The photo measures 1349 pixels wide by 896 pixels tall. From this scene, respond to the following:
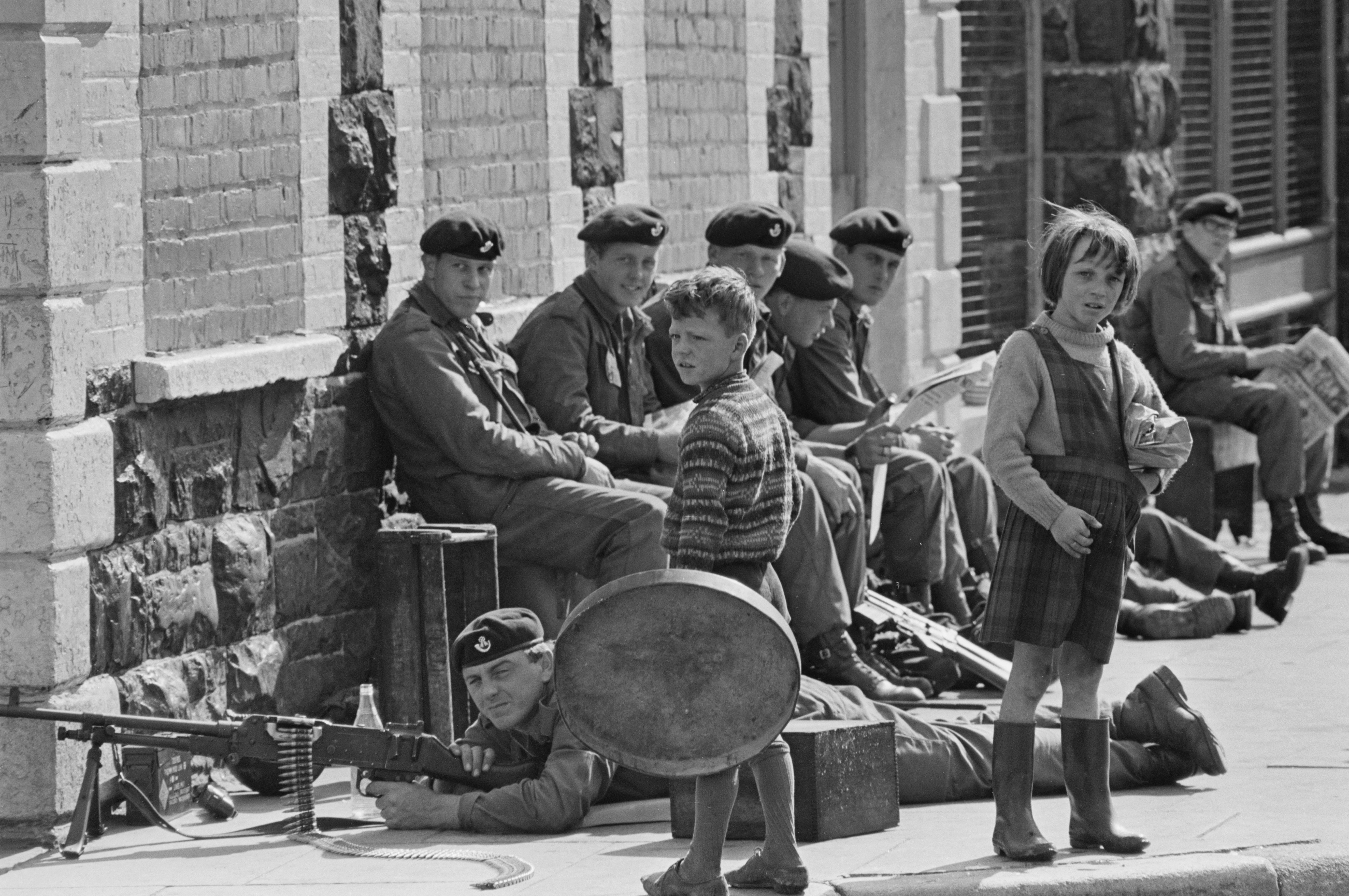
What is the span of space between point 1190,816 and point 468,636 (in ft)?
6.55

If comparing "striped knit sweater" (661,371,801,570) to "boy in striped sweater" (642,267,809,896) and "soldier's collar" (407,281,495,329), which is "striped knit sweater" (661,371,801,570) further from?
"soldier's collar" (407,281,495,329)

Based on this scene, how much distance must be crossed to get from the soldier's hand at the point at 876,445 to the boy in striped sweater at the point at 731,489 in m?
3.04

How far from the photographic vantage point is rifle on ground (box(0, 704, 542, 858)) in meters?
6.72

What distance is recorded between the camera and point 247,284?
26.2 feet

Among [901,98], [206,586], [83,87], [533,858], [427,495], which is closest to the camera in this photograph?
[533,858]

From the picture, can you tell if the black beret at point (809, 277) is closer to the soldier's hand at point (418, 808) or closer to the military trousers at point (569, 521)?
the military trousers at point (569, 521)

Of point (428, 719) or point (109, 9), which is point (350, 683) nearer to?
point (428, 719)

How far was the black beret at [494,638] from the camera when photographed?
680 centimetres

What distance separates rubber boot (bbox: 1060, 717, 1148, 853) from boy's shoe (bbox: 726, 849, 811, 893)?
793mm

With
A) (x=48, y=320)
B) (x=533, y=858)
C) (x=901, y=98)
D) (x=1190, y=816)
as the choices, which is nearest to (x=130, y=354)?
(x=48, y=320)

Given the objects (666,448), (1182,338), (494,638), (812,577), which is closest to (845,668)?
(812,577)

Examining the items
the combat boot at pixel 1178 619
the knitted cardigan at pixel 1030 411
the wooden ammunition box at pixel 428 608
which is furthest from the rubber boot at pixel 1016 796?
the combat boot at pixel 1178 619

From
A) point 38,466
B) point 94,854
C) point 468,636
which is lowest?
point 94,854

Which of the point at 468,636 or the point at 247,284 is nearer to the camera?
the point at 468,636
